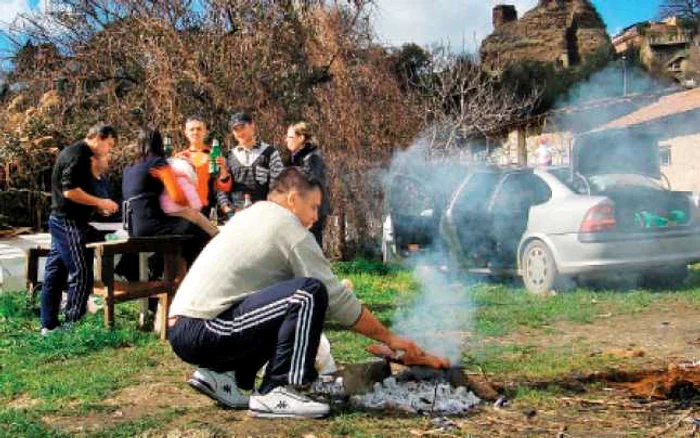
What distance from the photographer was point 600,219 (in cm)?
855

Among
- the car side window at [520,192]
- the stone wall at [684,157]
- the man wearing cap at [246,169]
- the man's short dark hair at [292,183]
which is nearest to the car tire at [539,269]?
the car side window at [520,192]

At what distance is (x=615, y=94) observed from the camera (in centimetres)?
1280

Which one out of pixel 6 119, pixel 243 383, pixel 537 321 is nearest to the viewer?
pixel 243 383

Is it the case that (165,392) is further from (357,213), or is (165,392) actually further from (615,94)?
(615,94)

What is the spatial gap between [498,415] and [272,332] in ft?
4.13

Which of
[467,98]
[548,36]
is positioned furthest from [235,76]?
[548,36]

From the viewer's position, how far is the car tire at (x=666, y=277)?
9469mm

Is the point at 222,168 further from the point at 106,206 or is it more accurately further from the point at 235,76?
the point at 235,76

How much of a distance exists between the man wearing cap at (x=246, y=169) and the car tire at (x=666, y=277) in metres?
4.86

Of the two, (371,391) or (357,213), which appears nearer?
(371,391)

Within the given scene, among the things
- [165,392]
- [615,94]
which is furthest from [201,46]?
[165,392]

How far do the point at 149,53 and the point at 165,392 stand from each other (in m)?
9.34

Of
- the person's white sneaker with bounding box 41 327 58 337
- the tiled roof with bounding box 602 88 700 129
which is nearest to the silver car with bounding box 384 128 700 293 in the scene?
the tiled roof with bounding box 602 88 700 129

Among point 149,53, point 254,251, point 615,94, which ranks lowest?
point 254,251
